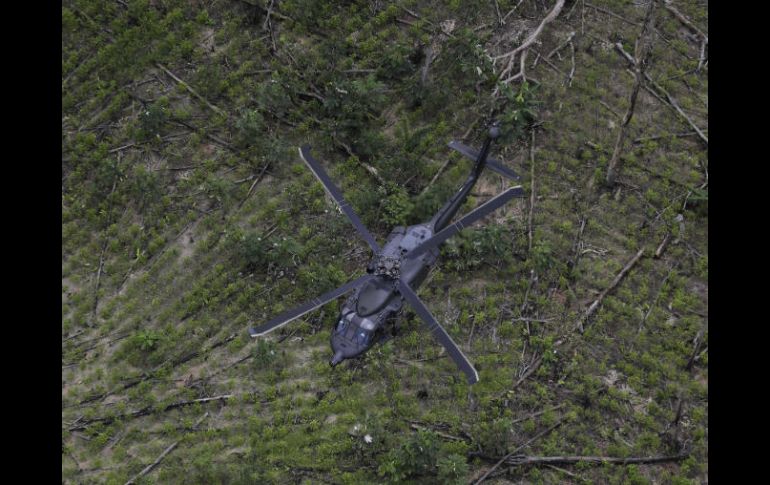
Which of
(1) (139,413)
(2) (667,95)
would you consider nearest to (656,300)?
(2) (667,95)

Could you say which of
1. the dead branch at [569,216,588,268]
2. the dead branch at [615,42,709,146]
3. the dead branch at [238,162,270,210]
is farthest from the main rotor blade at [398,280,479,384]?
the dead branch at [615,42,709,146]

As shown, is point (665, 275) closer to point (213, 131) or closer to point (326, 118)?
point (326, 118)

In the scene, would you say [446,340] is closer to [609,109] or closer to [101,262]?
[101,262]

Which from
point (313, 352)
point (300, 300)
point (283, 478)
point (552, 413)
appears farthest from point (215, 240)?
point (552, 413)

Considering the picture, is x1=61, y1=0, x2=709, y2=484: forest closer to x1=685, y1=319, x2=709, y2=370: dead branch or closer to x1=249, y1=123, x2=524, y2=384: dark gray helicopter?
x1=685, y1=319, x2=709, y2=370: dead branch

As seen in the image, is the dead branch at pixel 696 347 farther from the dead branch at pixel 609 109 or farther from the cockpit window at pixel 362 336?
the cockpit window at pixel 362 336

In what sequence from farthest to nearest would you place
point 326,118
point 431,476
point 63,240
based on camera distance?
1. point 326,118
2. point 63,240
3. point 431,476

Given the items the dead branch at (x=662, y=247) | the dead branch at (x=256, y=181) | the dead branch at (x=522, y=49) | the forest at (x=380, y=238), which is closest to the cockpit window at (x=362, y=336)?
the forest at (x=380, y=238)
